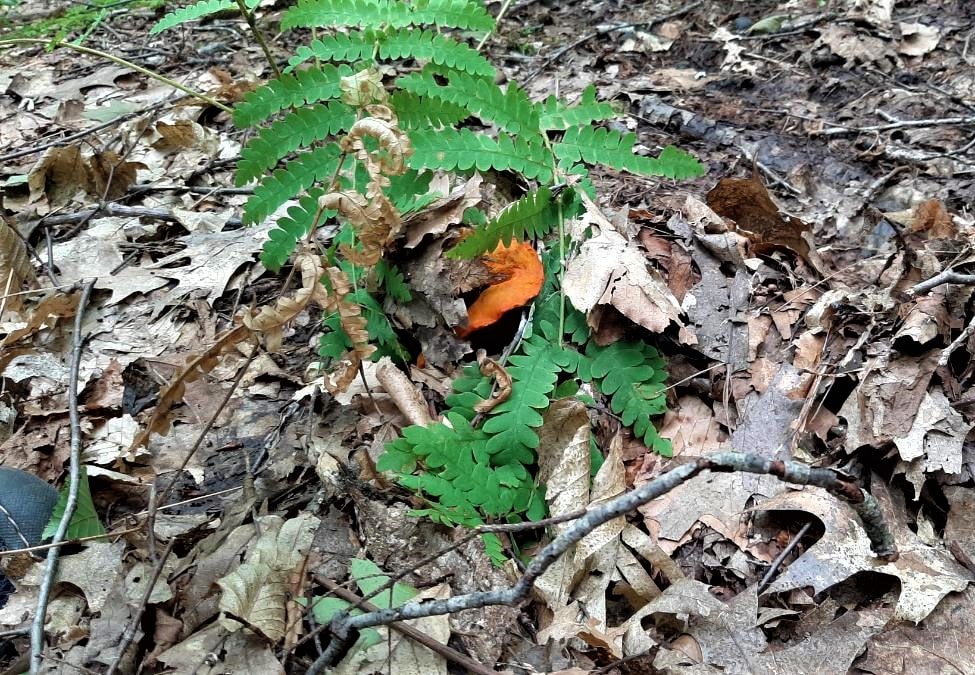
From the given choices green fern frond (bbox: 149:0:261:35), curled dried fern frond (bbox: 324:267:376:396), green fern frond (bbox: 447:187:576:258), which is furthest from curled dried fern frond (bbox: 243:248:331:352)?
green fern frond (bbox: 149:0:261:35)

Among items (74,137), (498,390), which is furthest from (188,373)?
(74,137)

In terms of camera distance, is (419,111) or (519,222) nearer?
(519,222)

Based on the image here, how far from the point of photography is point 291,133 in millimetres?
2668

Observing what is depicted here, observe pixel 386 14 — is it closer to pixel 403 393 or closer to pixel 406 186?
pixel 406 186

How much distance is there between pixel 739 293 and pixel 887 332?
22.3 inches

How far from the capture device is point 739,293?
9.45 ft

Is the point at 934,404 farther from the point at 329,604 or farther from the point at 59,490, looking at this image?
the point at 59,490

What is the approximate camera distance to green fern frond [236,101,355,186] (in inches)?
104

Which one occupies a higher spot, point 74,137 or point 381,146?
point 381,146

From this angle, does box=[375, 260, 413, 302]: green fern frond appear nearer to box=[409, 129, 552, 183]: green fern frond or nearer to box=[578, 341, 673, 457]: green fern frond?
box=[409, 129, 552, 183]: green fern frond

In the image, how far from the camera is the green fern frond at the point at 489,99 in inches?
106

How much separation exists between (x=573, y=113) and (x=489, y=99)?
0.41 m

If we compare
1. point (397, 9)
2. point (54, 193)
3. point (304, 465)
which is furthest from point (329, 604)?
point (54, 193)

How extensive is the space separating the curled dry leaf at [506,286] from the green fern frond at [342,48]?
3.47 ft
